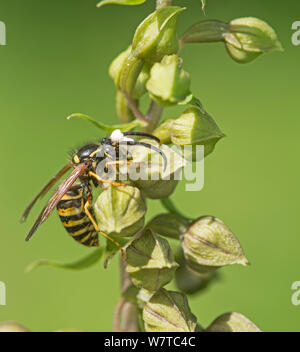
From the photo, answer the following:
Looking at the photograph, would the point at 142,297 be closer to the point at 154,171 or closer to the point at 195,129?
the point at 154,171

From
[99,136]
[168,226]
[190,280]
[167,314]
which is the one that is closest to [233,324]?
[167,314]

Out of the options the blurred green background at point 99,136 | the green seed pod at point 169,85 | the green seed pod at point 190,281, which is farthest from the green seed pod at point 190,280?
the green seed pod at point 169,85

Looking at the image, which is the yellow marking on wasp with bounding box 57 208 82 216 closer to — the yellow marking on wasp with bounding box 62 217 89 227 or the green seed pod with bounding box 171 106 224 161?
the yellow marking on wasp with bounding box 62 217 89 227

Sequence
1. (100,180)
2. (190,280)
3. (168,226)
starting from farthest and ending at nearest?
(190,280)
(168,226)
(100,180)

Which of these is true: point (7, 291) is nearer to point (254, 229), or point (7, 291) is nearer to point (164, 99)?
point (254, 229)

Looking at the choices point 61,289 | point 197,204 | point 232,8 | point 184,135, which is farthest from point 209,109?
point 184,135
